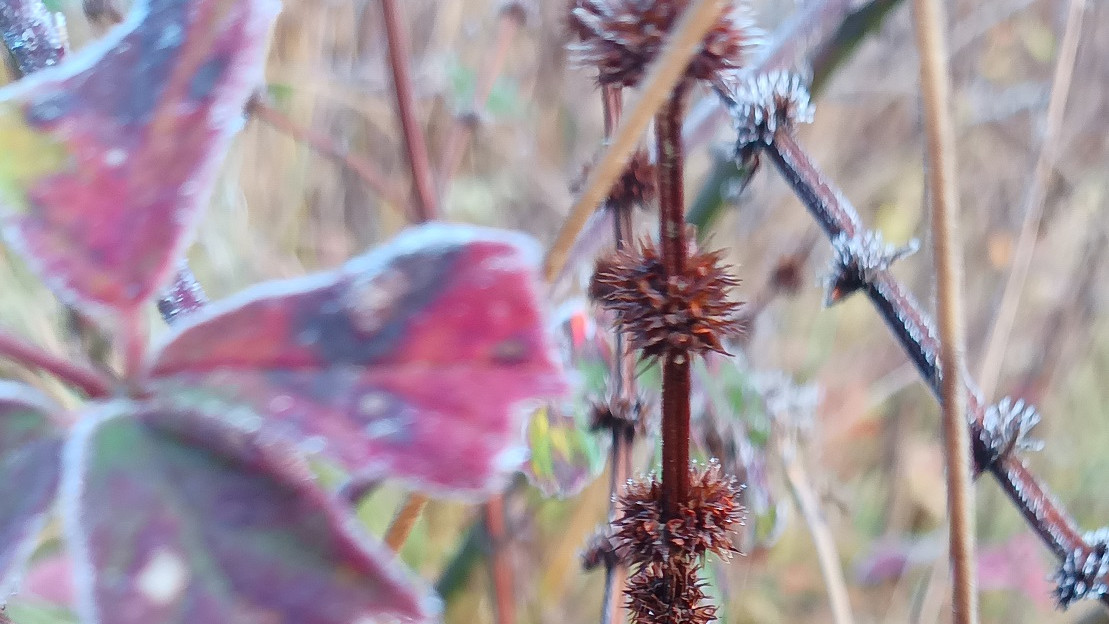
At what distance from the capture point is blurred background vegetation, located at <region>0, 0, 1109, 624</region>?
978 mm

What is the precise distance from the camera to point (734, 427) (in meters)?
0.55

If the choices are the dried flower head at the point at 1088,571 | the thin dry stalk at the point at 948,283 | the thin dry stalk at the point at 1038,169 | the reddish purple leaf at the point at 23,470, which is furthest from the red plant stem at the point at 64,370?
the thin dry stalk at the point at 1038,169

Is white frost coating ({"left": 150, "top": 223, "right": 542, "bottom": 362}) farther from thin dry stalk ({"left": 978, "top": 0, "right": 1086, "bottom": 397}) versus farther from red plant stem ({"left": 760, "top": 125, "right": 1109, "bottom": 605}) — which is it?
thin dry stalk ({"left": 978, "top": 0, "right": 1086, "bottom": 397})

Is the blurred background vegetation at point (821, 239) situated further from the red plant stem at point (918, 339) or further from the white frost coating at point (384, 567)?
the white frost coating at point (384, 567)

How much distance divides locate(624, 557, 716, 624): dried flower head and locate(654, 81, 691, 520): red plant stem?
0.02m

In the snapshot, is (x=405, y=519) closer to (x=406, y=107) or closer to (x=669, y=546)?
(x=669, y=546)

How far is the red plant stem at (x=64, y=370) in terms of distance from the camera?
21 centimetres

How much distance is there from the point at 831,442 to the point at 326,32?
3.71 ft

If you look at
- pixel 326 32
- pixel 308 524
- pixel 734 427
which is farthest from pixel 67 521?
pixel 326 32

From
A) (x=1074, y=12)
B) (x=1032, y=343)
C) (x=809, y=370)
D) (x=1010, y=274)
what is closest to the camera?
(x=1074, y=12)

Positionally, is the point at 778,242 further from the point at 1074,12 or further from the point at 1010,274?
the point at 1074,12

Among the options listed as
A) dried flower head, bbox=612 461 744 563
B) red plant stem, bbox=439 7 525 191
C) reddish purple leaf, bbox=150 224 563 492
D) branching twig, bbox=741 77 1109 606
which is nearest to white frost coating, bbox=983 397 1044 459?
branching twig, bbox=741 77 1109 606

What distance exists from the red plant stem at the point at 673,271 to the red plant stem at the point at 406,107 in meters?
0.17

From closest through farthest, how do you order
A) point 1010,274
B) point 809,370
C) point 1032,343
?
point 1010,274 < point 809,370 < point 1032,343
